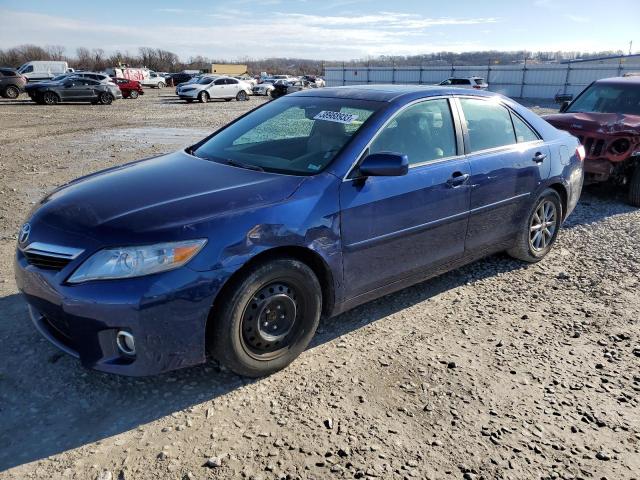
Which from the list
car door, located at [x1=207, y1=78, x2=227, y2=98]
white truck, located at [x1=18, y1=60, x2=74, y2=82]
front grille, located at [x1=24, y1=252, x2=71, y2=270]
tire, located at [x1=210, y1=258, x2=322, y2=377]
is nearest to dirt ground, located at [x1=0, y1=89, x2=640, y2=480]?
tire, located at [x1=210, y1=258, x2=322, y2=377]

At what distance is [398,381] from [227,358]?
1.07 metres

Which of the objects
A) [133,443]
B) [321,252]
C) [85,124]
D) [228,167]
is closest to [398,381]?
[321,252]

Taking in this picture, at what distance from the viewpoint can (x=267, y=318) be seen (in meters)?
3.00

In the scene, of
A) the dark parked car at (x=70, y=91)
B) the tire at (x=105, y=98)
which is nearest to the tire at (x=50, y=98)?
the dark parked car at (x=70, y=91)

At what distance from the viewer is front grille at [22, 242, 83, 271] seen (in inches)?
104

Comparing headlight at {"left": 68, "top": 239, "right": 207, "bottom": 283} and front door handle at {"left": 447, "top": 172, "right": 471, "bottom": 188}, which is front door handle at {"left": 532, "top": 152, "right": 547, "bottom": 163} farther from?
headlight at {"left": 68, "top": 239, "right": 207, "bottom": 283}

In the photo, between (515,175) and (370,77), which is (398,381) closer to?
(515,175)

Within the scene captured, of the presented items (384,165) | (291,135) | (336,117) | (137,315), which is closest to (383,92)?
(336,117)

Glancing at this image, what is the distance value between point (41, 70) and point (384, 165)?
39248mm

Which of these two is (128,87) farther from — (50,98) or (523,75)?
(523,75)

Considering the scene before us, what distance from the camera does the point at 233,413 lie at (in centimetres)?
278

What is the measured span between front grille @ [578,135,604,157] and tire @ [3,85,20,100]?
29157 mm

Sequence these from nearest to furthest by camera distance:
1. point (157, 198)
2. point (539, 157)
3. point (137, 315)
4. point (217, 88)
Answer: point (137, 315) < point (157, 198) < point (539, 157) < point (217, 88)

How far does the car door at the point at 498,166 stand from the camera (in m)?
4.05
